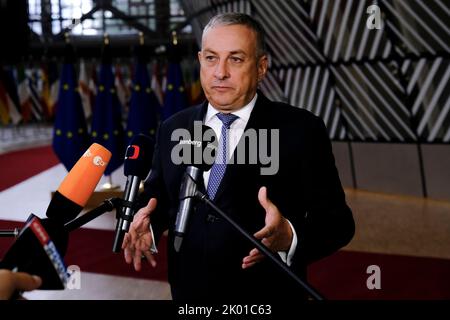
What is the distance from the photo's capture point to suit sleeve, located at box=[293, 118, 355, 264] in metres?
1.54

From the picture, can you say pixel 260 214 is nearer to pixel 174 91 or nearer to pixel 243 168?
pixel 243 168

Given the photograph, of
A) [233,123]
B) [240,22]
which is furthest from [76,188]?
[240,22]

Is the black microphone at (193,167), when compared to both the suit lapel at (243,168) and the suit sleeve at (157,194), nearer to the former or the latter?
the suit lapel at (243,168)

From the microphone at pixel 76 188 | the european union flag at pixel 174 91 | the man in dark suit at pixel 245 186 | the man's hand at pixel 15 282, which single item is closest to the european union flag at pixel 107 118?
the european union flag at pixel 174 91

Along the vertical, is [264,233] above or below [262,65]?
below

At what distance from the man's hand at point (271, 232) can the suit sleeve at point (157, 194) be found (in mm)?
457

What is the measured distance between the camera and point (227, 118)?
5.50 feet

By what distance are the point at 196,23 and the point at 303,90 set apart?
6724mm

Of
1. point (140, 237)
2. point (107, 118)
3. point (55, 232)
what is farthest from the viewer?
point (107, 118)

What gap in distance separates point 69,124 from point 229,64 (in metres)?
7.13

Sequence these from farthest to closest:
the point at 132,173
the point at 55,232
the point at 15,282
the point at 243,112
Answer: the point at 243,112 → the point at 132,173 → the point at 55,232 → the point at 15,282

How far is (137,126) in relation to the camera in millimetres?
8367
